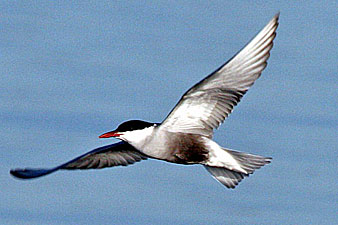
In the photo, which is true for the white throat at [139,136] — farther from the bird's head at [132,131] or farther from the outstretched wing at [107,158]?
the outstretched wing at [107,158]

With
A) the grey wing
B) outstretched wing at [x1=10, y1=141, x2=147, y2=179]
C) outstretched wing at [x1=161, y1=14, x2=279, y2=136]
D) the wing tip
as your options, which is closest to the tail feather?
outstretched wing at [x1=161, y1=14, x2=279, y2=136]

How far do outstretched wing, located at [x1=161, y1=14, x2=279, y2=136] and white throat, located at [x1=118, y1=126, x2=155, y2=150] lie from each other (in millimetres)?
252

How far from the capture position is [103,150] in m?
13.7

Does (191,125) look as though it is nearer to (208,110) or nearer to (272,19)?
(208,110)

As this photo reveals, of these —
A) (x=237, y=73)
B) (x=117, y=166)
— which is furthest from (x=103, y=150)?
(x=237, y=73)

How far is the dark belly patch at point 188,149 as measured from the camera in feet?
40.4

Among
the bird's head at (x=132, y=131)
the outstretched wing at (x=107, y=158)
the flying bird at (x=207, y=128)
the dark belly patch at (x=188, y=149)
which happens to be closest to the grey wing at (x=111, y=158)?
the outstretched wing at (x=107, y=158)

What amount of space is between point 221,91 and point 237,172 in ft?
5.51

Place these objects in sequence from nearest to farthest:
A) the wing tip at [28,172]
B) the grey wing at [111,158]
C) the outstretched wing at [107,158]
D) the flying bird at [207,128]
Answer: the flying bird at [207,128] < the wing tip at [28,172] < the outstretched wing at [107,158] < the grey wing at [111,158]

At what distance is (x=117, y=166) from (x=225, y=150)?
2379mm

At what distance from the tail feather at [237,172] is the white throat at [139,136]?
1247 mm

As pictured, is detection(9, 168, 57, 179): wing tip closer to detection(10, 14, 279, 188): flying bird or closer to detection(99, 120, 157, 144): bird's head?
→ detection(10, 14, 279, 188): flying bird

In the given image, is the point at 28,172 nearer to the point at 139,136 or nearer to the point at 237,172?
the point at 139,136

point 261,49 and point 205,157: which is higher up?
point 261,49
